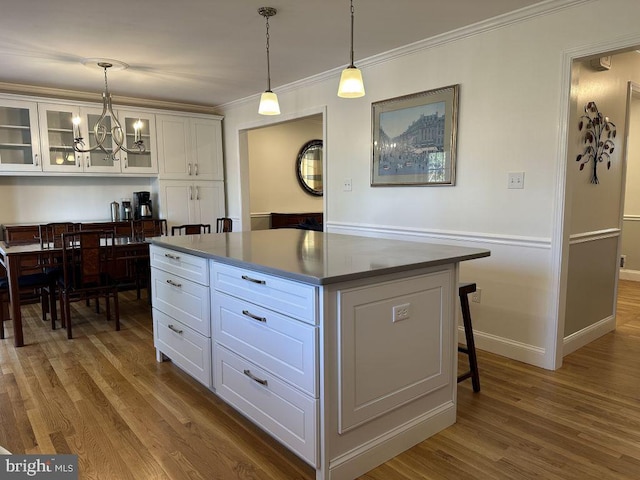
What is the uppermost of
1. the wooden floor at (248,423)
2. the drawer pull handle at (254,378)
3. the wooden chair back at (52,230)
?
the wooden chair back at (52,230)

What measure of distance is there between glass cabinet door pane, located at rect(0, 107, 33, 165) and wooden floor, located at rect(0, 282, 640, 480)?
2515 millimetres

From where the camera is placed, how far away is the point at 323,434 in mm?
1690

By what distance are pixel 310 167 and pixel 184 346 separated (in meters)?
5.14

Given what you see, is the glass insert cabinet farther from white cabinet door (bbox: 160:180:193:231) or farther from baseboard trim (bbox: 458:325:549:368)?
baseboard trim (bbox: 458:325:549:368)

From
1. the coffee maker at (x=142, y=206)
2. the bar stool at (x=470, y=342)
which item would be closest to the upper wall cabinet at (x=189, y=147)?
the coffee maker at (x=142, y=206)

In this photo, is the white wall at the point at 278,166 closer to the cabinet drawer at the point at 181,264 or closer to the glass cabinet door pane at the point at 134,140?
the glass cabinet door pane at the point at 134,140

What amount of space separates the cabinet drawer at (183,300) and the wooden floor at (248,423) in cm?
41

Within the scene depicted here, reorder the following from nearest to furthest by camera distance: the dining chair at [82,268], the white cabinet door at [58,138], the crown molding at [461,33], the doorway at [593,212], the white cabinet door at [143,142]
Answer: the crown molding at [461,33] → the doorway at [593,212] → the dining chair at [82,268] → the white cabinet door at [58,138] → the white cabinet door at [143,142]

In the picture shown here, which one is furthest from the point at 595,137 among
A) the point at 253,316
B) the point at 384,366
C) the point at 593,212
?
the point at 253,316

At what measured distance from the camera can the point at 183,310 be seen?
2.68 m

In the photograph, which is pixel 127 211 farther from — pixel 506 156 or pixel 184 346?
pixel 506 156

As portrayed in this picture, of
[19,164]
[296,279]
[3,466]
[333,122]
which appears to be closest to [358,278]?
[296,279]

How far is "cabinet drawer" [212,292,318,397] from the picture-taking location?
1.71 meters

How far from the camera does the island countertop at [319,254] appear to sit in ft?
5.65
